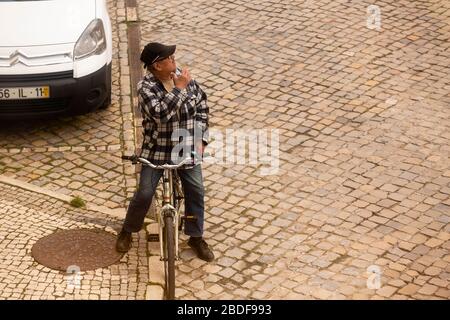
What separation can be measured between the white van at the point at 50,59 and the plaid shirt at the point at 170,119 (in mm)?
2460

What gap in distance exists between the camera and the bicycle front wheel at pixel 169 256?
762 centimetres

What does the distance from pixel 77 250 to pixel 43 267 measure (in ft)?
1.31

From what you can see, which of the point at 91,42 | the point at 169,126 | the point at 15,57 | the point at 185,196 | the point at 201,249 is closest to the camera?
the point at 169,126

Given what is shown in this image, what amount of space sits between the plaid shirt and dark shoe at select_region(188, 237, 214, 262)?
891mm

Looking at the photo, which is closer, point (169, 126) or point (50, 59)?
point (169, 126)

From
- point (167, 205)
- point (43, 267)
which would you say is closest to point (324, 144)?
point (167, 205)

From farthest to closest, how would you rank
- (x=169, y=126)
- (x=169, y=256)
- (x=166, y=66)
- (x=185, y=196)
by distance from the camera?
(x=185, y=196) → (x=169, y=126) → (x=166, y=66) → (x=169, y=256)

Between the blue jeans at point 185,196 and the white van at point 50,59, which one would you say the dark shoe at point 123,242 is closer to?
the blue jeans at point 185,196

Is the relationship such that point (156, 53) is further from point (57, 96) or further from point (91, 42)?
point (91, 42)

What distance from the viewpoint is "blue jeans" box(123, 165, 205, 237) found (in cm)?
816

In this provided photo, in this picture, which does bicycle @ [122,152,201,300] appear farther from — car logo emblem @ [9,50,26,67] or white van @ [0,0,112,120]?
car logo emblem @ [9,50,26,67]

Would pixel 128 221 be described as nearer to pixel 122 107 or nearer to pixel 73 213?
pixel 73 213

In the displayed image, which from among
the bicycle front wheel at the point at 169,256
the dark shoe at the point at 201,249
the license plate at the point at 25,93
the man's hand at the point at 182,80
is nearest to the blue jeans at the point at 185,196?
the dark shoe at the point at 201,249

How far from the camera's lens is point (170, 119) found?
784 centimetres
